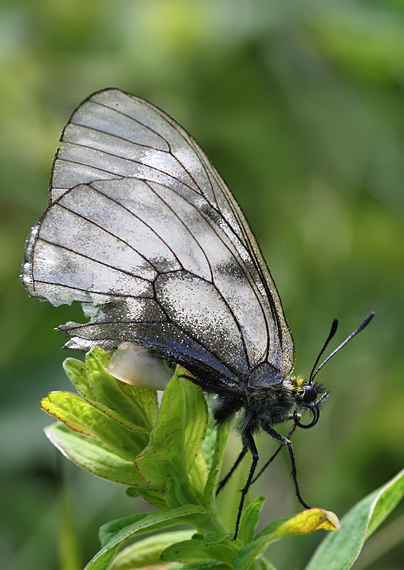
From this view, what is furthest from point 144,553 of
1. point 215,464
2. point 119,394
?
point 119,394

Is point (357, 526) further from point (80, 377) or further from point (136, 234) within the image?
point (136, 234)

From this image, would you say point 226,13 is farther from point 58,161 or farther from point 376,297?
point 58,161

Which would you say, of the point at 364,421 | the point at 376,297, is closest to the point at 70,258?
the point at 364,421

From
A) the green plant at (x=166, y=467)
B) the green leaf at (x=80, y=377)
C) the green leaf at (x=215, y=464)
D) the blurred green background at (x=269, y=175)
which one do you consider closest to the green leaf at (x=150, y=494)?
the green plant at (x=166, y=467)

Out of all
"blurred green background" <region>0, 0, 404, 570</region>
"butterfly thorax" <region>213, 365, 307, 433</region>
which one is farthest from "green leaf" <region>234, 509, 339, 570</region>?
"blurred green background" <region>0, 0, 404, 570</region>

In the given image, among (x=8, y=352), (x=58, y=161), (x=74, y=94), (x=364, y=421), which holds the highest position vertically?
(x=74, y=94)

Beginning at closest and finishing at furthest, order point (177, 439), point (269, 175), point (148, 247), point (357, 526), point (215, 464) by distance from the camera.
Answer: point (177, 439)
point (215, 464)
point (357, 526)
point (148, 247)
point (269, 175)
